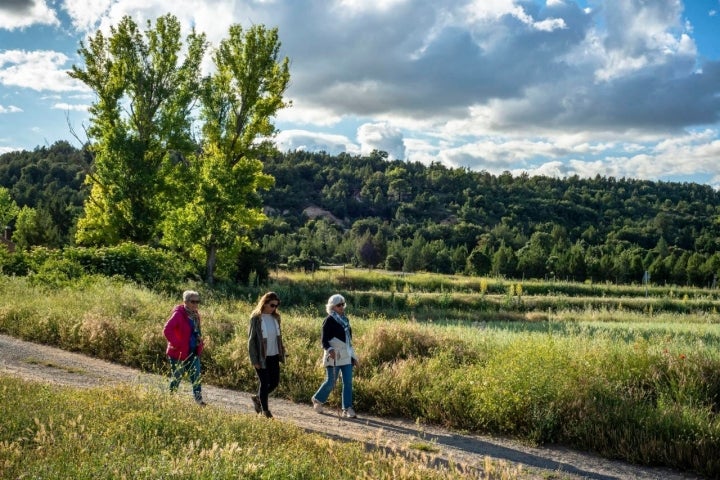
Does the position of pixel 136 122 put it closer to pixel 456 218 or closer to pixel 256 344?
pixel 256 344

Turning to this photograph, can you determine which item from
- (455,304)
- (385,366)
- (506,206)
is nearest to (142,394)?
(385,366)

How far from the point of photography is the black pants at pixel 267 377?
30.5 ft

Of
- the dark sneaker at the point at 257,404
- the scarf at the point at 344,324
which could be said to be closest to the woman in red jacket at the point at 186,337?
the dark sneaker at the point at 257,404

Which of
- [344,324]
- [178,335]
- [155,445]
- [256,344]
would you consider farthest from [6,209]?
[155,445]

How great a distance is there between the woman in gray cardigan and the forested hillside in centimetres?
4720

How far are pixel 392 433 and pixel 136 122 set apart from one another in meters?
27.1

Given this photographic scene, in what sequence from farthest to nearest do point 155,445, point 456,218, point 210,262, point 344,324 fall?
point 456,218
point 210,262
point 344,324
point 155,445

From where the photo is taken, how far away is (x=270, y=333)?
Result: 948 cm

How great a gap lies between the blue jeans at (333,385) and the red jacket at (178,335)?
239 cm

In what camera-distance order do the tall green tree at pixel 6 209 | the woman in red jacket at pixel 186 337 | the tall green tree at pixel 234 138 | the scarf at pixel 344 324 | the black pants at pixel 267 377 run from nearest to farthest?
the black pants at pixel 267 377 → the woman in red jacket at pixel 186 337 → the scarf at pixel 344 324 → the tall green tree at pixel 234 138 → the tall green tree at pixel 6 209

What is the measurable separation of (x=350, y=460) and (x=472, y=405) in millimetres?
4332

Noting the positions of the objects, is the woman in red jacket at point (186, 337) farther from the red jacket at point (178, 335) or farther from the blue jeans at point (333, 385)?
the blue jeans at point (333, 385)

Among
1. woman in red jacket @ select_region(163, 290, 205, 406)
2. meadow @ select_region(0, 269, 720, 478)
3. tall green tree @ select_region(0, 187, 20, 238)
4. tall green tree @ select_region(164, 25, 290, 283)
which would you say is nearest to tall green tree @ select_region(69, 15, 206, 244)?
tall green tree @ select_region(164, 25, 290, 283)

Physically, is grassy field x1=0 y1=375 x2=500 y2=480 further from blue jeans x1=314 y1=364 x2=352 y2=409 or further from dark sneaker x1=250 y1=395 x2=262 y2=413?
blue jeans x1=314 y1=364 x2=352 y2=409
